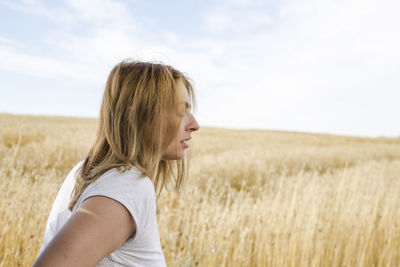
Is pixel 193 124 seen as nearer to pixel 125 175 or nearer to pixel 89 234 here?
pixel 125 175

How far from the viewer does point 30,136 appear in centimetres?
899

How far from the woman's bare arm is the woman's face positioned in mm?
359

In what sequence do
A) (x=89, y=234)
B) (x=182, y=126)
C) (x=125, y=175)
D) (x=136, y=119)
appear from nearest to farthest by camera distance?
(x=89, y=234)
(x=125, y=175)
(x=136, y=119)
(x=182, y=126)

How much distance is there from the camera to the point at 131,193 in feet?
2.28

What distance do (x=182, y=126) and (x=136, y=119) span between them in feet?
0.57

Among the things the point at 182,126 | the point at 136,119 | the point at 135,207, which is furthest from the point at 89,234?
the point at 182,126

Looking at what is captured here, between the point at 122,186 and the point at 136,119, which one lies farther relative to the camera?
the point at 136,119

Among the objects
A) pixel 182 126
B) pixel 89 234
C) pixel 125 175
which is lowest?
pixel 89 234

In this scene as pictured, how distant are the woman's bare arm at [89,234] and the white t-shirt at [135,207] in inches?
0.7

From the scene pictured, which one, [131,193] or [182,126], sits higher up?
[182,126]

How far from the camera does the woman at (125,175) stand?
24.5 inches

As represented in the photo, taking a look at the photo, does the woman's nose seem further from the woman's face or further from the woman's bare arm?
the woman's bare arm

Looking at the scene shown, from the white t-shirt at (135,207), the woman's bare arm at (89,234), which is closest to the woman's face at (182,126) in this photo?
the white t-shirt at (135,207)

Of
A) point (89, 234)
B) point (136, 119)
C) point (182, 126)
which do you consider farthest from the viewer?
point (182, 126)
